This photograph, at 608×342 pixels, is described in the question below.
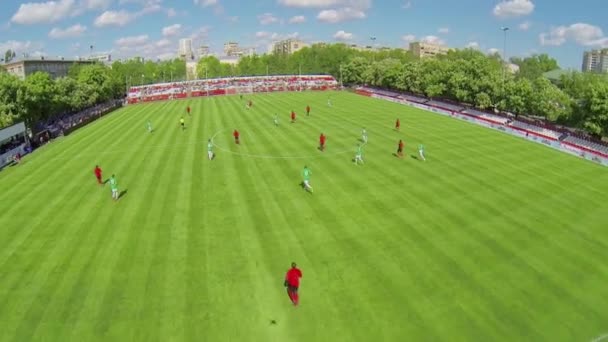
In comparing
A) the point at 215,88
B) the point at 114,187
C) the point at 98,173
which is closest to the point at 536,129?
the point at 114,187

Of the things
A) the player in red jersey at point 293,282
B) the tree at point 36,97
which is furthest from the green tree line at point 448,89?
the player in red jersey at point 293,282

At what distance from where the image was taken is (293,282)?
47.1 ft

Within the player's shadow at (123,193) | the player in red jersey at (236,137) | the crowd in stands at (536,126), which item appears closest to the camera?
the player's shadow at (123,193)

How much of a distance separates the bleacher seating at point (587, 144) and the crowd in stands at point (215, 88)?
7059 centimetres

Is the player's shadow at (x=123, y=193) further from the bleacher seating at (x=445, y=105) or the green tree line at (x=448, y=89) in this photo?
the bleacher seating at (x=445, y=105)

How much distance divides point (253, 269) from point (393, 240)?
704 centimetres

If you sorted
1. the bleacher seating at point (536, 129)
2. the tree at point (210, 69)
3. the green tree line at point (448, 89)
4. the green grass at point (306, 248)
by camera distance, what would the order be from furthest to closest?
the tree at point (210, 69) → the bleacher seating at point (536, 129) → the green tree line at point (448, 89) → the green grass at point (306, 248)

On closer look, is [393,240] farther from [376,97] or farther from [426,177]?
[376,97]

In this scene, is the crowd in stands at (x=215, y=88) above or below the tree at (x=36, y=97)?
above

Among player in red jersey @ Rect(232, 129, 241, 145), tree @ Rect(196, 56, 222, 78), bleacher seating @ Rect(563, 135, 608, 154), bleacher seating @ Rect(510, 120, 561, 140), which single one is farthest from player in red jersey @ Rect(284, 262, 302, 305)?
tree @ Rect(196, 56, 222, 78)

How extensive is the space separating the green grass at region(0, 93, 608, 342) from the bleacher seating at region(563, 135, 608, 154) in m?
8.38

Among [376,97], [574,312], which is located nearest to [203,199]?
[574,312]

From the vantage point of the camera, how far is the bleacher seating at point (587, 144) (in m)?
41.7

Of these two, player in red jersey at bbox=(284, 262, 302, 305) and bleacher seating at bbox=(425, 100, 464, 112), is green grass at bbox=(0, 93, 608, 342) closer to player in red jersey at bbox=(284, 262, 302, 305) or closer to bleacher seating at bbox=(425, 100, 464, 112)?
player in red jersey at bbox=(284, 262, 302, 305)
